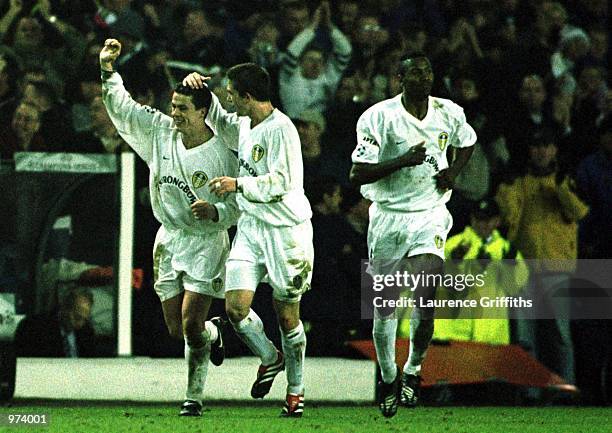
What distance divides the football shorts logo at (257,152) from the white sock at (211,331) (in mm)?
1373

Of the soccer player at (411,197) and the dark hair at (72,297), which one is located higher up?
the soccer player at (411,197)

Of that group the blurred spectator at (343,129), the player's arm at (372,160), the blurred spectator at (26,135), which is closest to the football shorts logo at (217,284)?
the player's arm at (372,160)

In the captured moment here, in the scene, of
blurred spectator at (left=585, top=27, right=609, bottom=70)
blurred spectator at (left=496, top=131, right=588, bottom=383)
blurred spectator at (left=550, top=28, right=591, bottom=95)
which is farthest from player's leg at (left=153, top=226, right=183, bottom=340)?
blurred spectator at (left=585, top=27, right=609, bottom=70)

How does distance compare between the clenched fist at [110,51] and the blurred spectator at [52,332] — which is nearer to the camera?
the clenched fist at [110,51]

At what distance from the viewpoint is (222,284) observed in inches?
436

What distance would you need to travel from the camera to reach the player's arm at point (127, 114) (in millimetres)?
10992

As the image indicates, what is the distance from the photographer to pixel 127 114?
435 inches

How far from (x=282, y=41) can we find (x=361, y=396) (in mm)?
3747

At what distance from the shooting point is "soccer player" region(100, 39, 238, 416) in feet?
35.7

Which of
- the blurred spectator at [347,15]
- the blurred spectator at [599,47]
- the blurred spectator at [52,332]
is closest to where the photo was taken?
the blurred spectator at [52,332]

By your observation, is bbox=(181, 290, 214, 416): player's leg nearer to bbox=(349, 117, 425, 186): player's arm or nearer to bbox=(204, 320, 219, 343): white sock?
bbox=(204, 320, 219, 343): white sock

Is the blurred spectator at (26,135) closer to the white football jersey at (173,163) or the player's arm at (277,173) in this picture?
the white football jersey at (173,163)

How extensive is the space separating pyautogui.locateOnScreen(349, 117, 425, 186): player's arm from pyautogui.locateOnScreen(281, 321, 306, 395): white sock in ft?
3.75

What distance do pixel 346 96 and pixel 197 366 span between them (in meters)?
4.03
